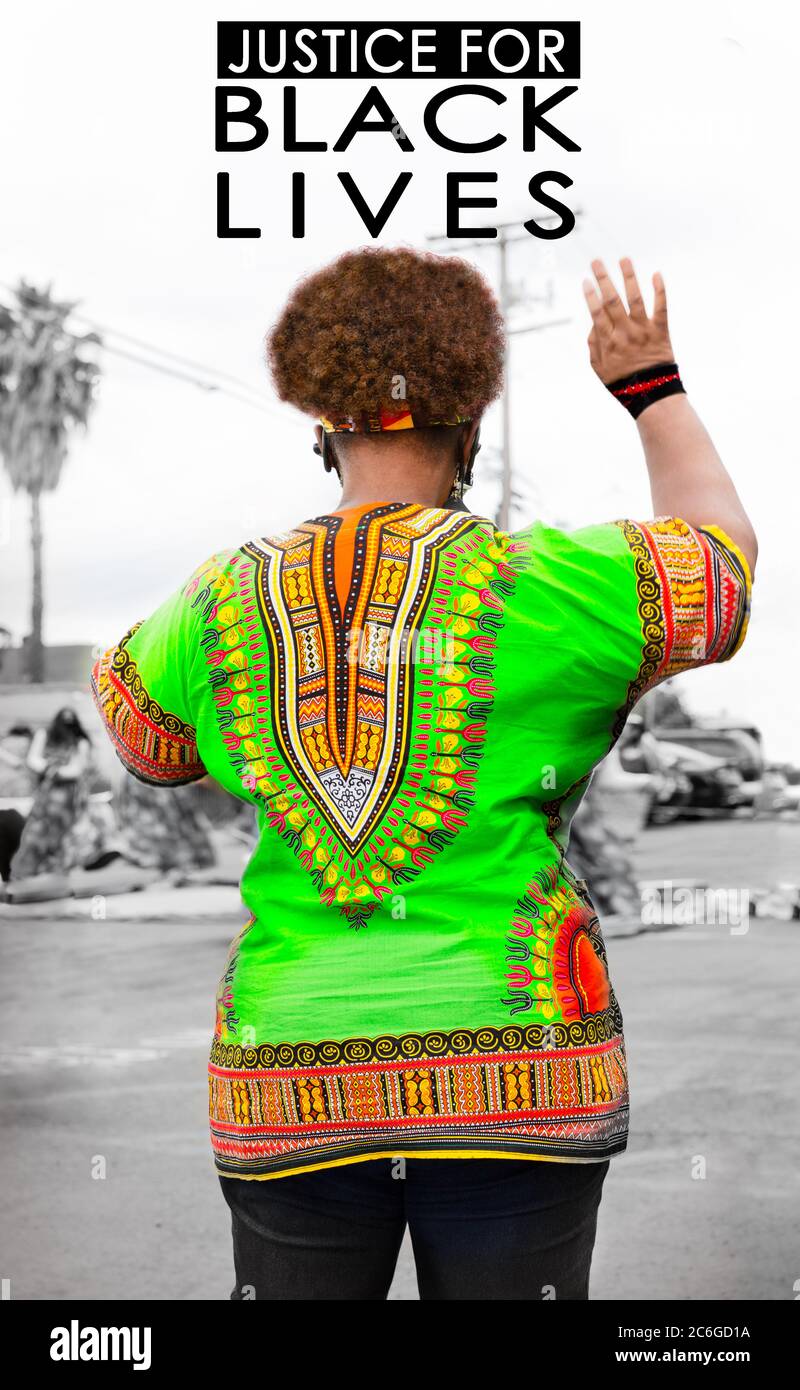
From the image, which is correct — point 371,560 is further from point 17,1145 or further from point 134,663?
point 17,1145

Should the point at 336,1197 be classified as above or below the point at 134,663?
below

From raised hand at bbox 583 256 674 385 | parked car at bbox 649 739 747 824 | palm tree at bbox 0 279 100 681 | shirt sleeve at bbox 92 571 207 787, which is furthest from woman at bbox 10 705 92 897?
raised hand at bbox 583 256 674 385

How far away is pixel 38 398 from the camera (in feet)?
35.7

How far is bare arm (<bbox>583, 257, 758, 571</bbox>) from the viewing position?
129cm

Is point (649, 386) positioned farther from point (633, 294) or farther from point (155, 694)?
point (155, 694)

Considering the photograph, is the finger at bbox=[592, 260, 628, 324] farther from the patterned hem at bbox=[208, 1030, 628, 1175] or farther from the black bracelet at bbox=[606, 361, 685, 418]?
the patterned hem at bbox=[208, 1030, 628, 1175]

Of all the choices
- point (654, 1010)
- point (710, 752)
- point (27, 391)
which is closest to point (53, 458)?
point (27, 391)

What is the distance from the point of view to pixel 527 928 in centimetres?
119

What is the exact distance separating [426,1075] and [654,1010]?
4.94 m

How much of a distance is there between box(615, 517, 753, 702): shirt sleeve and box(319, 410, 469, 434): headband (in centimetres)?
19

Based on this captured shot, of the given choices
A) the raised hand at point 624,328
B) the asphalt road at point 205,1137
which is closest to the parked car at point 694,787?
the asphalt road at point 205,1137

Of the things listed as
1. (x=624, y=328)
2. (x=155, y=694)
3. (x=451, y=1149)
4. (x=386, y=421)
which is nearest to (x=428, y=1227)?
(x=451, y=1149)

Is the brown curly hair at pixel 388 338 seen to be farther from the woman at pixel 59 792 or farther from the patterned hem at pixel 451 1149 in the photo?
the woman at pixel 59 792
